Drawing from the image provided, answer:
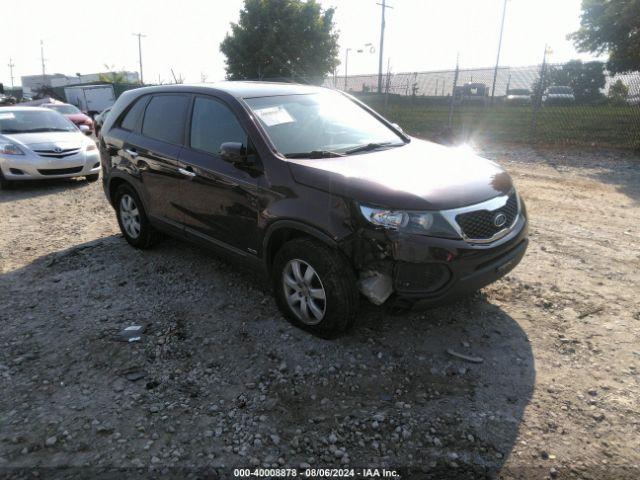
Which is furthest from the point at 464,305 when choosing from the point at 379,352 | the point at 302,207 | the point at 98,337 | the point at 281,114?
the point at 98,337

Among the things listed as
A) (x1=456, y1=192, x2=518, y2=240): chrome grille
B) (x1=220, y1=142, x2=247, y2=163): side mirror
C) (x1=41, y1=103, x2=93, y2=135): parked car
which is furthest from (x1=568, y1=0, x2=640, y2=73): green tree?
(x1=41, y1=103, x2=93, y2=135): parked car

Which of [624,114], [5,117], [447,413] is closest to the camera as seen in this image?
[447,413]

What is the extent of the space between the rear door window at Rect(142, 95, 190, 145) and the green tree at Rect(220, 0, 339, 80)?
29.3m

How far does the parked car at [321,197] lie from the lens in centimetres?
290

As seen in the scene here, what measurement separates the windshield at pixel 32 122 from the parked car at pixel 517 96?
16.0 metres

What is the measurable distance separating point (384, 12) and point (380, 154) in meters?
25.9

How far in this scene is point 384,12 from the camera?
2655 centimetres

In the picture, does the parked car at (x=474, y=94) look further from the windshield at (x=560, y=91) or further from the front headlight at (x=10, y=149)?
the front headlight at (x=10, y=149)

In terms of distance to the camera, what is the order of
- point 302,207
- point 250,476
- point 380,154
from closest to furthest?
point 250,476 → point 302,207 → point 380,154

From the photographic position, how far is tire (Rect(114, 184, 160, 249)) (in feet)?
16.4

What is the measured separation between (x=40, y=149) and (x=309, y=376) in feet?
25.1

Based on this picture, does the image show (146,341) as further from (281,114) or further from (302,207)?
(281,114)

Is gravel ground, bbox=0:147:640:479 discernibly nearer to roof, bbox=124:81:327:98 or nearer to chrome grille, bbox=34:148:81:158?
roof, bbox=124:81:327:98

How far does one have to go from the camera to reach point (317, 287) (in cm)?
324
